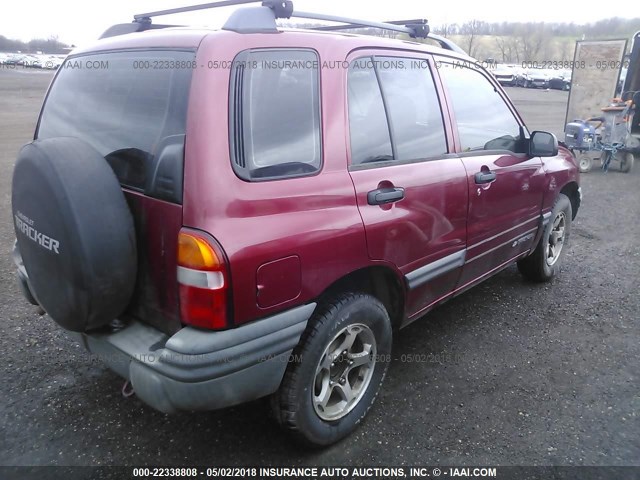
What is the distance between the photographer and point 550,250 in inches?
179

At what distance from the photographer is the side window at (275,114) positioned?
200 centimetres

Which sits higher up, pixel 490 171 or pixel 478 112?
pixel 478 112

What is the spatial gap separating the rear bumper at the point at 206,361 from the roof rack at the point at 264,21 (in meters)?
1.21

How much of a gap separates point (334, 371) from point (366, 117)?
4.15ft

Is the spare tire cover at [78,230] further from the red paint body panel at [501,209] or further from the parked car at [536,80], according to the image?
the parked car at [536,80]

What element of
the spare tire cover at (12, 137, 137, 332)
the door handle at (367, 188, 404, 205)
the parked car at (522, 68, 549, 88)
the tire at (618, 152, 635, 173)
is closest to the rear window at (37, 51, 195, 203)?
the spare tire cover at (12, 137, 137, 332)

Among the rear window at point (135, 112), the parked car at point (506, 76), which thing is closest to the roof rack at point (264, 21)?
the rear window at point (135, 112)

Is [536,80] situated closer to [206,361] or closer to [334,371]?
[334,371]

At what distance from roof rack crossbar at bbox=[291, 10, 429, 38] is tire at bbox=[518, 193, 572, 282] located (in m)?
1.91

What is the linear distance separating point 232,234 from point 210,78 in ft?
2.00

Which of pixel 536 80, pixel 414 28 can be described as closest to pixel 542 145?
pixel 414 28

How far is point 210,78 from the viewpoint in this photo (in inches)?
76.7

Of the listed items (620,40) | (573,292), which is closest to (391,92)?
(573,292)

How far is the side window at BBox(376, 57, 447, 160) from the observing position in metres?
2.64
